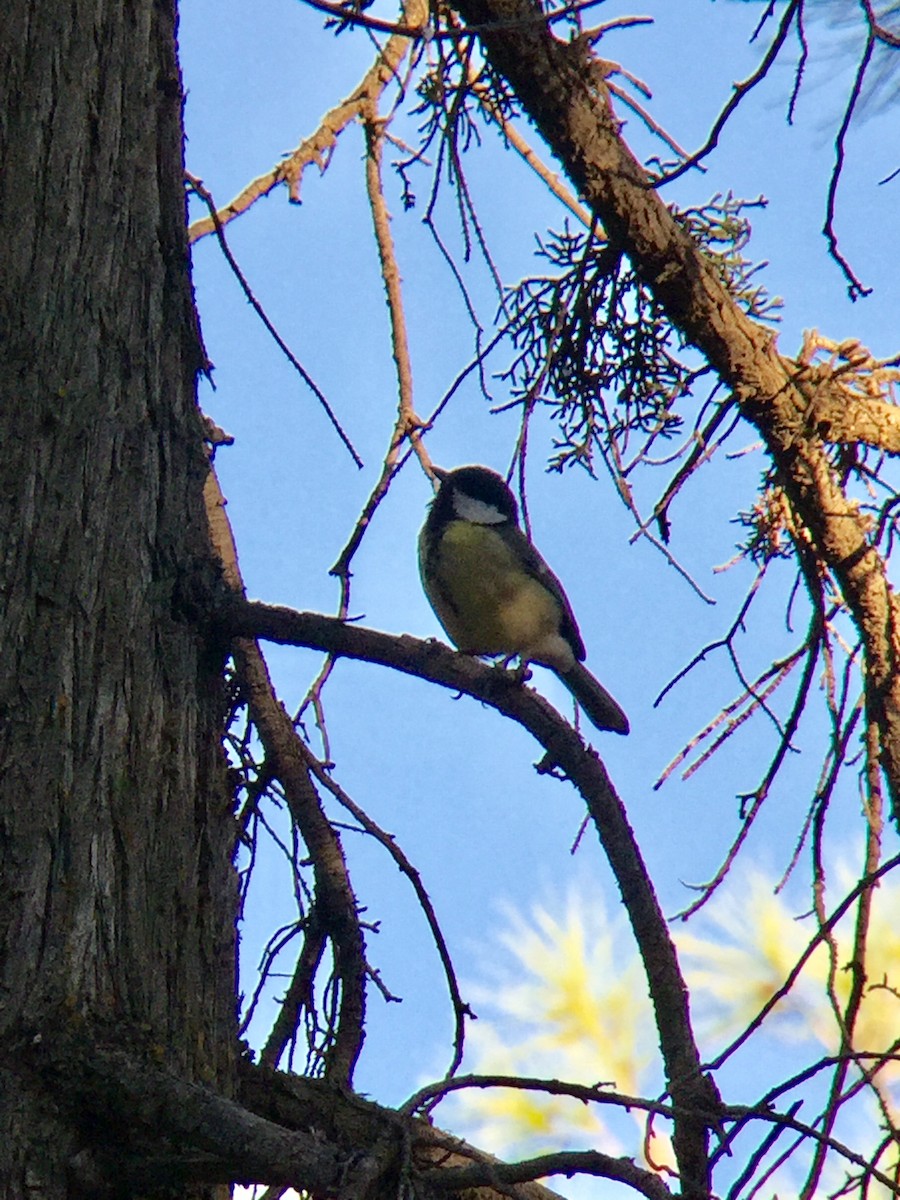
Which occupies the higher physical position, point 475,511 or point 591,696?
point 475,511

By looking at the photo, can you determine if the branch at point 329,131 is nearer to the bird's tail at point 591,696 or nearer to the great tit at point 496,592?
the great tit at point 496,592

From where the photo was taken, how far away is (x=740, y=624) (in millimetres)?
2852

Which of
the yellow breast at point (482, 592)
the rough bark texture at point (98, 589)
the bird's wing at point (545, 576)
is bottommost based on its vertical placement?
the rough bark texture at point (98, 589)

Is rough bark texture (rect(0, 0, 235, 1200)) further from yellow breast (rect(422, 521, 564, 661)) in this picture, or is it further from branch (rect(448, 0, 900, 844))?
yellow breast (rect(422, 521, 564, 661))

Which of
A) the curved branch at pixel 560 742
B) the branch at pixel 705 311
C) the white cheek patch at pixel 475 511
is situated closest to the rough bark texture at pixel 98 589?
the curved branch at pixel 560 742

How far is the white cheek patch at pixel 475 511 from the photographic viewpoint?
4.81 m

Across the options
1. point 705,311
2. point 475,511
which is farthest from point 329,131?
point 475,511

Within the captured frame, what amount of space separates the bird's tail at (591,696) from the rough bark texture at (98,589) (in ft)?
8.85

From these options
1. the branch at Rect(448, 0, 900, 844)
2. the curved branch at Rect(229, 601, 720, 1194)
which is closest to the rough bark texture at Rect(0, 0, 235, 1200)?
the curved branch at Rect(229, 601, 720, 1194)

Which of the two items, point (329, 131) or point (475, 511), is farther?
point (475, 511)

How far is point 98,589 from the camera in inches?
82.5

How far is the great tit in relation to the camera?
4586mm

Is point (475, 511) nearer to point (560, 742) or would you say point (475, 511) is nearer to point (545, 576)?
point (545, 576)

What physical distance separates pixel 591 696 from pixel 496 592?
2.03ft
